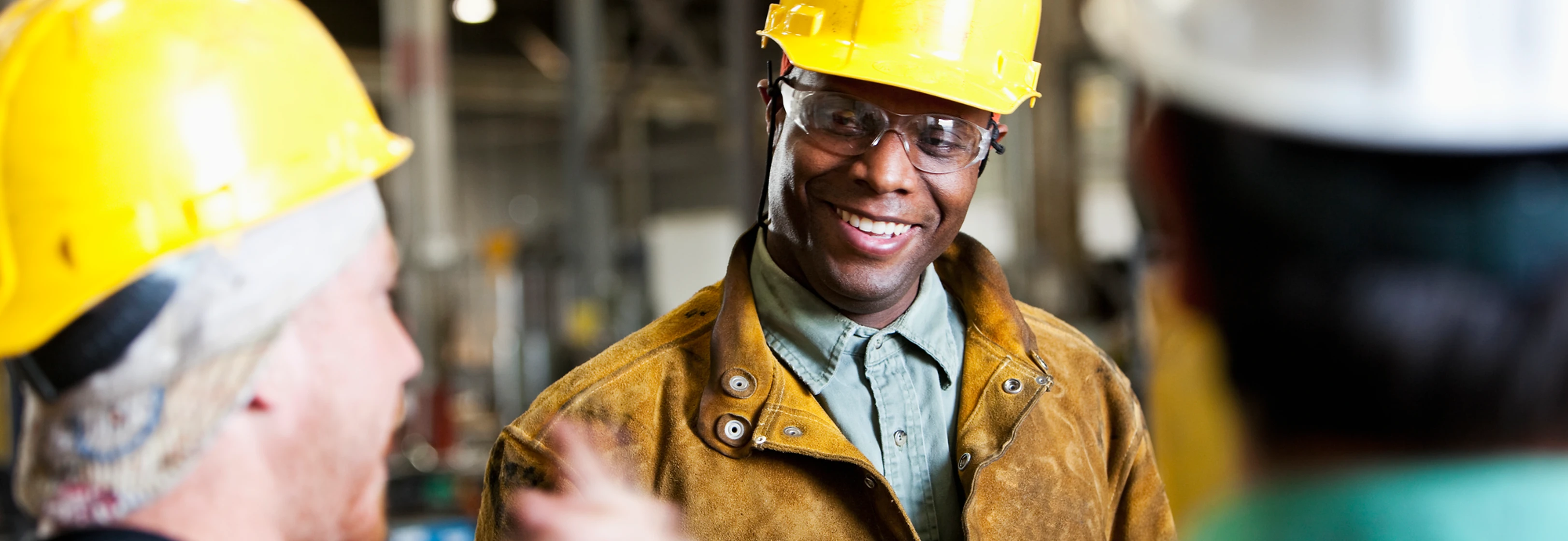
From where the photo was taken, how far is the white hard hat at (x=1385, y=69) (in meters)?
0.70

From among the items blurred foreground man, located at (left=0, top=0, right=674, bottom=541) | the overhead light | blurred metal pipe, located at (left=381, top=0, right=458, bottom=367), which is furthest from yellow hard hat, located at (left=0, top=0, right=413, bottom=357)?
the overhead light

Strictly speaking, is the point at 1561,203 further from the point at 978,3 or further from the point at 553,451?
the point at 553,451

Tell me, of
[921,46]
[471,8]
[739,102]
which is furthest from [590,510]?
[471,8]

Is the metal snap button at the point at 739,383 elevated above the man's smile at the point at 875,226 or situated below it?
below

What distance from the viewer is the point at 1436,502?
750 mm

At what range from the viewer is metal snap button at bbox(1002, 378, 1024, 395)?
1.79 metres

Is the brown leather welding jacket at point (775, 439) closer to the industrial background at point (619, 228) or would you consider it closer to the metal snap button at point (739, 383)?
the metal snap button at point (739, 383)

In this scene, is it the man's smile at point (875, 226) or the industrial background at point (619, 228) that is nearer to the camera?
the man's smile at point (875, 226)

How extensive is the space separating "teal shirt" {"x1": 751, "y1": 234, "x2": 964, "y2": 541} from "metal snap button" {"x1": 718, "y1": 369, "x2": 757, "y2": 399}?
93 millimetres

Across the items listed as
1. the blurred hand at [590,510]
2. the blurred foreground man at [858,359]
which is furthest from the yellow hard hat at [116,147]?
the blurred foreground man at [858,359]

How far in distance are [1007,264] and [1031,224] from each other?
648 mm

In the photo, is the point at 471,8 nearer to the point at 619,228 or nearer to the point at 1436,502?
the point at 619,228

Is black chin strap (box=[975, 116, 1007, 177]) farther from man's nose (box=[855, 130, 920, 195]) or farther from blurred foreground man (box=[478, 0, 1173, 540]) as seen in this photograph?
man's nose (box=[855, 130, 920, 195])

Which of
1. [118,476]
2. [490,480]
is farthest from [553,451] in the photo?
[118,476]
